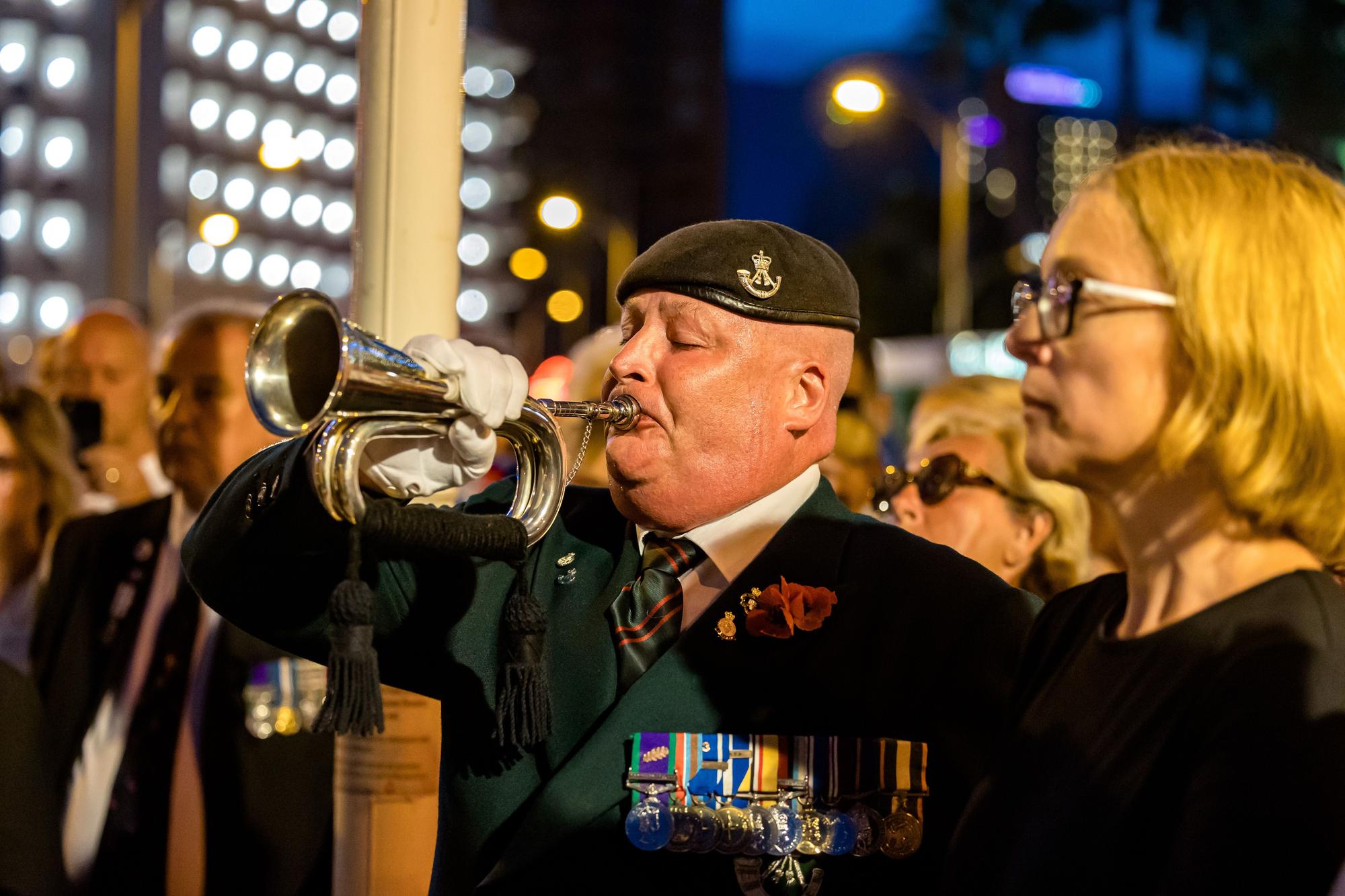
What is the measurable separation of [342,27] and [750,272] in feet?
295

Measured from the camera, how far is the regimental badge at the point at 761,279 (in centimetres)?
304

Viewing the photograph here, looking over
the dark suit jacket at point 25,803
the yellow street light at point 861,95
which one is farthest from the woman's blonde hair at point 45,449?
the yellow street light at point 861,95

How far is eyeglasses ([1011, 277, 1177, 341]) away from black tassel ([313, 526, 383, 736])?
3.81 feet

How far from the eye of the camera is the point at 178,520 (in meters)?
4.83

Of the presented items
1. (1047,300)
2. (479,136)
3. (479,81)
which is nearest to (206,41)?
(479,81)

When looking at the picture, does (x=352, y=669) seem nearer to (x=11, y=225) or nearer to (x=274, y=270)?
(x=11, y=225)

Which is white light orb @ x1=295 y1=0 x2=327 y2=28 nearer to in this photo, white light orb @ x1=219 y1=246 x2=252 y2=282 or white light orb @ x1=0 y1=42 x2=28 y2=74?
white light orb @ x1=219 y1=246 x2=252 y2=282

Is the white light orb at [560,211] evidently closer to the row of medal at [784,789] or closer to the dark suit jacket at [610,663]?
the dark suit jacket at [610,663]

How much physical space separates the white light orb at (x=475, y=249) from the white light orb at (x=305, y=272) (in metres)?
8.98

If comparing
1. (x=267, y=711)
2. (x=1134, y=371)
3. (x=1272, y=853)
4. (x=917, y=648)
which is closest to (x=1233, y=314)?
(x=1134, y=371)

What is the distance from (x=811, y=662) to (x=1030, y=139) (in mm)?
48255

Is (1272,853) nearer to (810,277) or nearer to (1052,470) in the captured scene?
(1052,470)

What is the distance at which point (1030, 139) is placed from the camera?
48.7m

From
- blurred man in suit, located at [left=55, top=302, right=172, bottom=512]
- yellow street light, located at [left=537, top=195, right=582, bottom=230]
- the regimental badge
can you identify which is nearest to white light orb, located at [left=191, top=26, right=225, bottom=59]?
yellow street light, located at [left=537, top=195, right=582, bottom=230]
